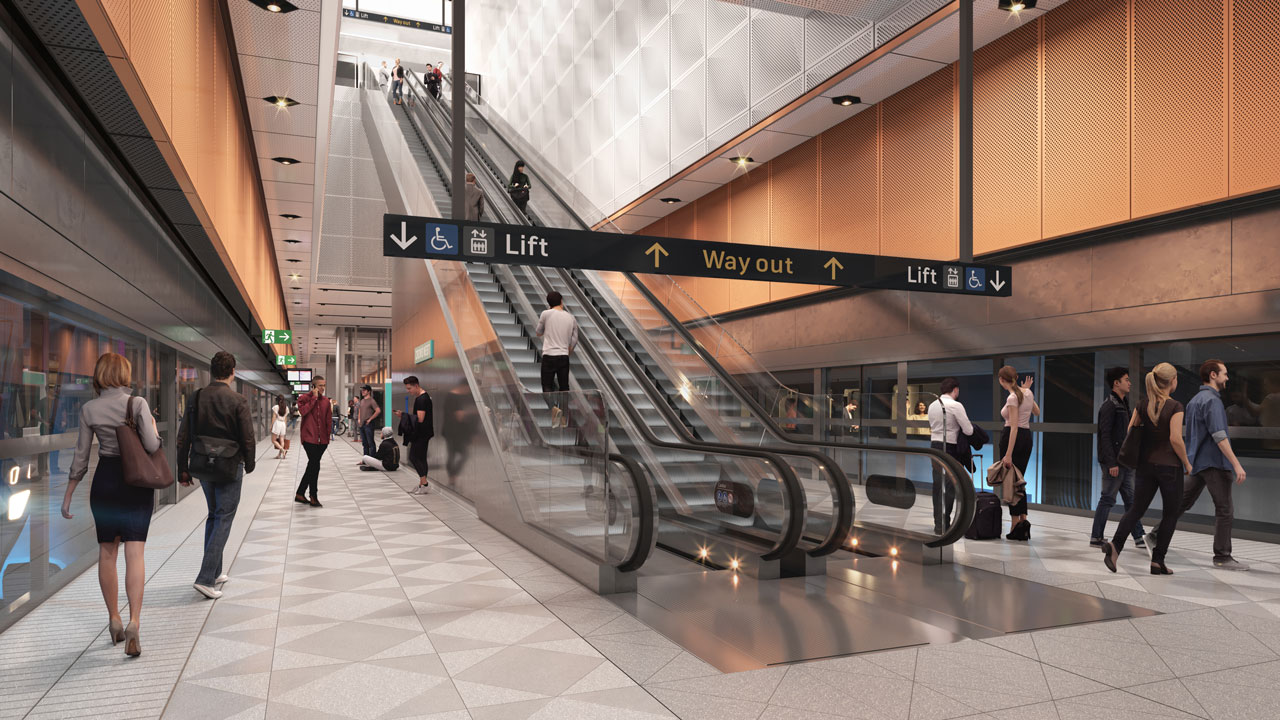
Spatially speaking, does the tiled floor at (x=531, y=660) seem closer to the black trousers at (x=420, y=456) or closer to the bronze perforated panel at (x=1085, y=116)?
the bronze perforated panel at (x=1085, y=116)

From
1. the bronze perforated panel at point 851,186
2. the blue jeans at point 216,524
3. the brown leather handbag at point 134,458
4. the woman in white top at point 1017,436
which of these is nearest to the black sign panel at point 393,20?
the bronze perforated panel at point 851,186

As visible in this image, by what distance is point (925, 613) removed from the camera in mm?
5098

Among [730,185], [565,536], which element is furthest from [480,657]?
[730,185]

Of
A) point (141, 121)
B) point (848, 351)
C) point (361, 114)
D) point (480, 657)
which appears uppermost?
point (361, 114)

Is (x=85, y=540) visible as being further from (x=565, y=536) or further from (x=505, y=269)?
(x=505, y=269)

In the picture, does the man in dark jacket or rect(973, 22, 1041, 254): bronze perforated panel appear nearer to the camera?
the man in dark jacket

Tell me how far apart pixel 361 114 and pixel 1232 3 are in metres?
23.3

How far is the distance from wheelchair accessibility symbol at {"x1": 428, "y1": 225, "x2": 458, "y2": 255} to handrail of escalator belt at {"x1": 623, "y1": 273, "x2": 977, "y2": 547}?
382cm

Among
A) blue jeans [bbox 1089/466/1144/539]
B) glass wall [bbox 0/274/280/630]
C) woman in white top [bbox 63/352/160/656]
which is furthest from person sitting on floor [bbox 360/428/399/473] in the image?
blue jeans [bbox 1089/466/1144/539]

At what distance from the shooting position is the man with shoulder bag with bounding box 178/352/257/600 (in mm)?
5312

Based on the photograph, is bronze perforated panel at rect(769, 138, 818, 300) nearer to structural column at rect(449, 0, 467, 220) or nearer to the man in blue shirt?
the man in blue shirt

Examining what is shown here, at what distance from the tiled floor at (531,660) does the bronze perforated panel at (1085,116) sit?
410cm

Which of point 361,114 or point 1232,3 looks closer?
point 1232,3

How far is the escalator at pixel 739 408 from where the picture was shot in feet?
21.1
